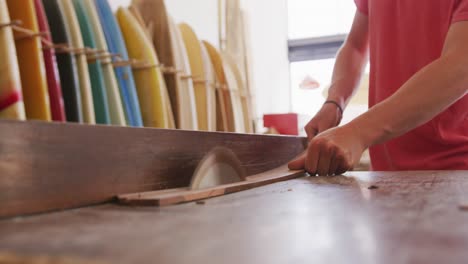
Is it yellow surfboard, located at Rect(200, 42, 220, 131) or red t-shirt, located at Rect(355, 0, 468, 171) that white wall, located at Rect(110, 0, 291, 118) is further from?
red t-shirt, located at Rect(355, 0, 468, 171)

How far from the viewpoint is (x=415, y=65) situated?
147 centimetres

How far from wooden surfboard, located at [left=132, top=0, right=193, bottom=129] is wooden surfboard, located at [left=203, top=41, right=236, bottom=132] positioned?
2.02 feet

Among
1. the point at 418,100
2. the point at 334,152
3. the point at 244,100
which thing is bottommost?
the point at 244,100

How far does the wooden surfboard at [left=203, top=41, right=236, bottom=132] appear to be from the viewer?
342cm

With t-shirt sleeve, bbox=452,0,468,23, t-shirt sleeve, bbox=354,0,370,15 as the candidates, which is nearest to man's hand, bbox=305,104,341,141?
t-shirt sleeve, bbox=354,0,370,15

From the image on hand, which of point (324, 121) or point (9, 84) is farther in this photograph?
point (324, 121)

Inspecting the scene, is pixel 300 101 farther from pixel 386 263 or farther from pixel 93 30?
pixel 386 263

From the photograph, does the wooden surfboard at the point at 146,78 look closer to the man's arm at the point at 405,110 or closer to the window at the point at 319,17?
the man's arm at the point at 405,110

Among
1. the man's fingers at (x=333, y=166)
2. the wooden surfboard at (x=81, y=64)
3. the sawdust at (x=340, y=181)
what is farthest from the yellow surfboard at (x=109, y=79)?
the sawdust at (x=340, y=181)

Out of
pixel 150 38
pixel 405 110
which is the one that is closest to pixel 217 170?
pixel 405 110

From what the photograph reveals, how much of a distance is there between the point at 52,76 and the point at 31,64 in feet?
0.34

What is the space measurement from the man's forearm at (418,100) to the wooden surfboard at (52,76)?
1.22m

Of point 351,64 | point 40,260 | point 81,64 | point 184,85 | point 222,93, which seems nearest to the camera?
point 40,260

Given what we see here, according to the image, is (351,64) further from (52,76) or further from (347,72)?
(52,76)
